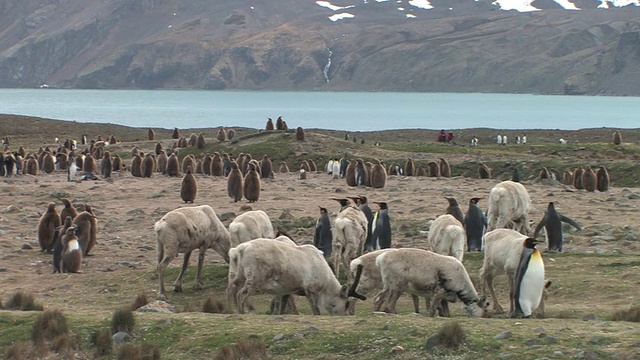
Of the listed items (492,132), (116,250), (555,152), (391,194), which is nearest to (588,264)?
(116,250)

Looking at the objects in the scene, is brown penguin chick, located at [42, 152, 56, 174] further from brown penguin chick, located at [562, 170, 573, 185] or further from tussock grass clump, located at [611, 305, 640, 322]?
tussock grass clump, located at [611, 305, 640, 322]

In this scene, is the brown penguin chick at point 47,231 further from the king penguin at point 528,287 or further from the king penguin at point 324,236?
the king penguin at point 528,287

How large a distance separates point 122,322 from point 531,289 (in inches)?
187

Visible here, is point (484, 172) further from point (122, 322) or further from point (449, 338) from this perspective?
point (449, 338)

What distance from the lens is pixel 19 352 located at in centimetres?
987

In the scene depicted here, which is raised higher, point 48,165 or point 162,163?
point 162,163

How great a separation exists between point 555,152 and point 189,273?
31076mm

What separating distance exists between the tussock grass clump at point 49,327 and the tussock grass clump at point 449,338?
4032 millimetres

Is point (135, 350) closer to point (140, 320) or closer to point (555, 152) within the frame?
point (140, 320)

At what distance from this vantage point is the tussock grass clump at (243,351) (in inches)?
368

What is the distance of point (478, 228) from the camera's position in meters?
16.8

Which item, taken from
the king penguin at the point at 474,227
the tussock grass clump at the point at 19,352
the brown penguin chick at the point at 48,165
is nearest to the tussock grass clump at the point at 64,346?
the tussock grass clump at the point at 19,352

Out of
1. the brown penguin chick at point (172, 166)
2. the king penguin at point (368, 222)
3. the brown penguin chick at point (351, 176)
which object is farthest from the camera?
the brown penguin chick at point (172, 166)

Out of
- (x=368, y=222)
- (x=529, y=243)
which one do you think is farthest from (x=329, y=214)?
(x=529, y=243)
